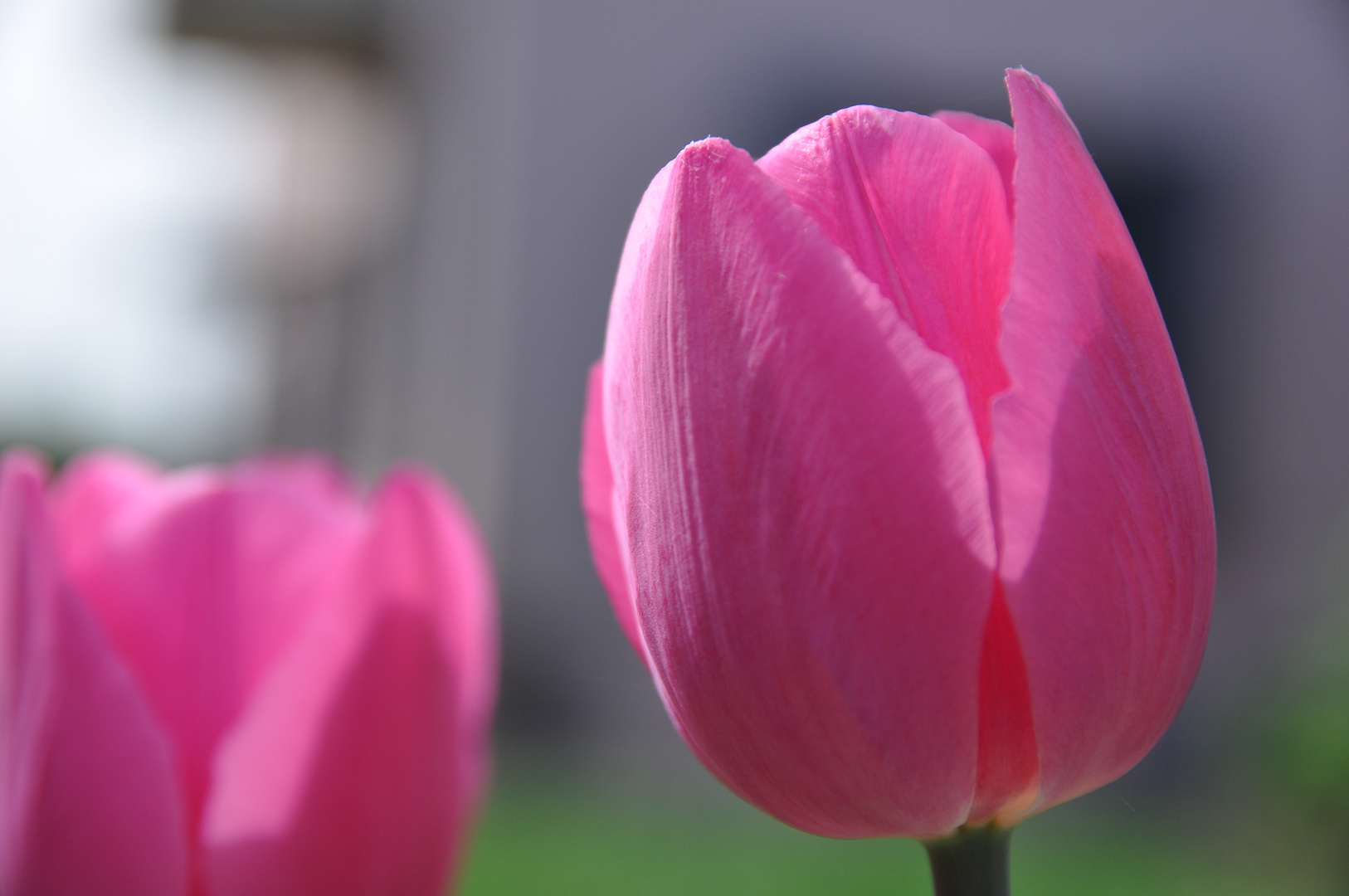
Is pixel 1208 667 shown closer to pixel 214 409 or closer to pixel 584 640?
pixel 584 640

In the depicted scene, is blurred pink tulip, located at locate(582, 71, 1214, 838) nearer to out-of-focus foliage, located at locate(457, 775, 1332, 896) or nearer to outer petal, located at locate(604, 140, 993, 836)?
outer petal, located at locate(604, 140, 993, 836)

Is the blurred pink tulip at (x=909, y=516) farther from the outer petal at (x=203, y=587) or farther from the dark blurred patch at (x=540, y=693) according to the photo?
the dark blurred patch at (x=540, y=693)

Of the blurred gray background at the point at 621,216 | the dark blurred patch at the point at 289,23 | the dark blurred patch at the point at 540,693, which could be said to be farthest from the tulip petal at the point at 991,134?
the dark blurred patch at the point at 289,23

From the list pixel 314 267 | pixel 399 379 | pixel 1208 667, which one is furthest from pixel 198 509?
pixel 314 267

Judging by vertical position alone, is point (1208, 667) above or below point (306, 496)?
below

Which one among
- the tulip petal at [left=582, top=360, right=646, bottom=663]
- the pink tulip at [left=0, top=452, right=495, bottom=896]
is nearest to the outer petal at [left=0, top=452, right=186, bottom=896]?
the pink tulip at [left=0, top=452, right=495, bottom=896]

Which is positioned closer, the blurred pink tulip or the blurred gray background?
the blurred pink tulip

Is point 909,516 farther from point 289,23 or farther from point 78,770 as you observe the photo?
point 289,23
